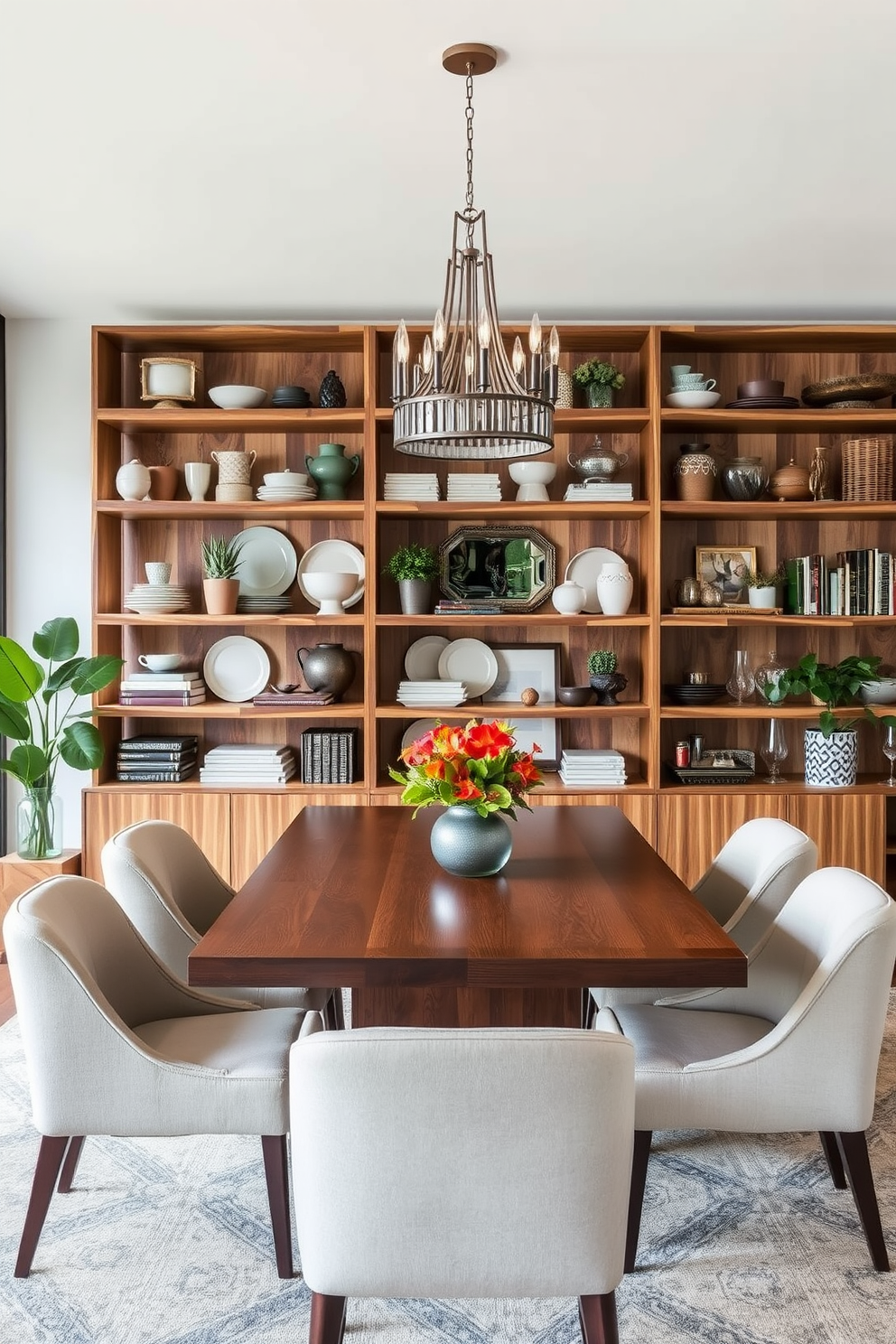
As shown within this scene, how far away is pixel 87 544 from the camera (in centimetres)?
468

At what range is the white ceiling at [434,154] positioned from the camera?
2398 mm

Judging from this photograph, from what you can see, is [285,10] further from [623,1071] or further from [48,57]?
[623,1071]

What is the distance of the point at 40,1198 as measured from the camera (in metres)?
2.13

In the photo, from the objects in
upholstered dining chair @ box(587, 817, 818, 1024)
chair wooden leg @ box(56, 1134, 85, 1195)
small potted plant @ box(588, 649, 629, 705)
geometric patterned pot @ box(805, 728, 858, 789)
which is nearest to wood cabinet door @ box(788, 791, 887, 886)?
→ geometric patterned pot @ box(805, 728, 858, 789)

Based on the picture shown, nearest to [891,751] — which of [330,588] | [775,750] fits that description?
[775,750]

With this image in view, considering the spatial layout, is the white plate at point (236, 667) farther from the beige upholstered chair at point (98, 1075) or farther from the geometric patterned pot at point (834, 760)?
the beige upholstered chair at point (98, 1075)

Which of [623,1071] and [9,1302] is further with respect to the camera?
[9,1302]

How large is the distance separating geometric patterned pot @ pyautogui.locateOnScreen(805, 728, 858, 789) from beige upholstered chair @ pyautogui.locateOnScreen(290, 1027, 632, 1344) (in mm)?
3096

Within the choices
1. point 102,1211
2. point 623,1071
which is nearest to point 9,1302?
point 102,1211

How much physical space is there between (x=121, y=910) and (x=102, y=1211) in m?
0.68

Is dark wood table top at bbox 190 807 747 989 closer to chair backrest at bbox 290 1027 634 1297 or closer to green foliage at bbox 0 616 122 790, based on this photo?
chair backrest at bbox 290 1027 634 1297

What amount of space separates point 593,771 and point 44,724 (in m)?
2.21

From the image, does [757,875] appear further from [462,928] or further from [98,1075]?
[98,1075]

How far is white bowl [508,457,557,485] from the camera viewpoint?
4402mm
